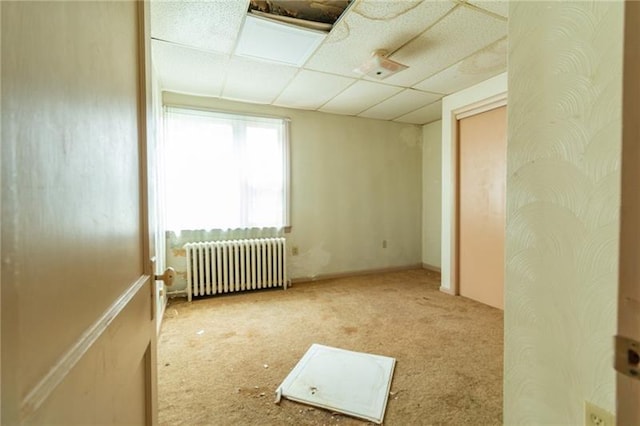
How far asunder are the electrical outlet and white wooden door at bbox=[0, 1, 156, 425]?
97 centimetres

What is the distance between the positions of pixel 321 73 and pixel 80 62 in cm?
259

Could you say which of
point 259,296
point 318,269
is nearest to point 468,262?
point 318,269

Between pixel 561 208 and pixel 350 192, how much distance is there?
3570 mm

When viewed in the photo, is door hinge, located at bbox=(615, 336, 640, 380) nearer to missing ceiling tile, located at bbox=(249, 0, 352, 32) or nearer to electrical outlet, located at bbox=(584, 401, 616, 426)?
electrical outlet, located at bbox=(584, 401, 616, 426)

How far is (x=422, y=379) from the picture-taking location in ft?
6.07

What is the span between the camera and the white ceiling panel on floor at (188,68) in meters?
2.35

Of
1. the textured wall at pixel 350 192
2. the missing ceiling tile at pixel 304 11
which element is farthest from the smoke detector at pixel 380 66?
the textured wall at pixel 350 192

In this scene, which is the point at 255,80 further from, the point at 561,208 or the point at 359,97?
the point at 561,208

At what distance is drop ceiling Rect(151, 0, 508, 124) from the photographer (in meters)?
1.86

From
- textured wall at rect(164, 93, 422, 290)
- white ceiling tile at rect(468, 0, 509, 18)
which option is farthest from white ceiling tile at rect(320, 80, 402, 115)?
white ceiling tile at rect(468, 0, 509, 18)

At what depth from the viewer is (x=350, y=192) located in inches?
168

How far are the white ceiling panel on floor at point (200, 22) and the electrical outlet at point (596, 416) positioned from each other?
2.28 meters

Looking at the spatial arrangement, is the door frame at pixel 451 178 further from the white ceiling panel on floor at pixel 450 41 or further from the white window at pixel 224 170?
the white window at pixel 224 170

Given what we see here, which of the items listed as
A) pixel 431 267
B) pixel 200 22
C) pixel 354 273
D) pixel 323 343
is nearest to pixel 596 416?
pixel 323 343
